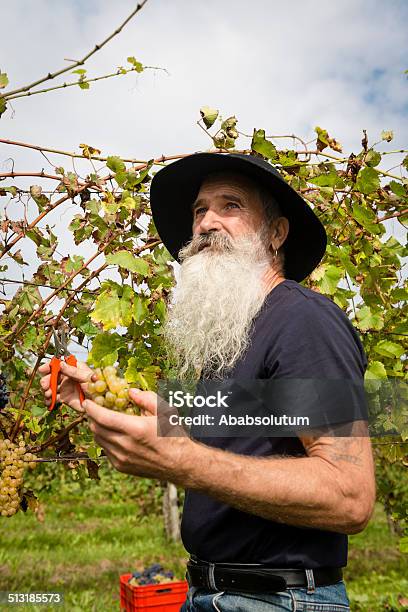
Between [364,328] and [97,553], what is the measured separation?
676 centimetres

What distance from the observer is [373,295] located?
3.57 meters

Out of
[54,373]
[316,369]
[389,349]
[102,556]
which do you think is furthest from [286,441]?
[102,556]

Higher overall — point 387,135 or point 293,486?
point 387,135

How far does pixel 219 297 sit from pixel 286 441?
0.71m

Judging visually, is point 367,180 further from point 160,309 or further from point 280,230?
point 160,309

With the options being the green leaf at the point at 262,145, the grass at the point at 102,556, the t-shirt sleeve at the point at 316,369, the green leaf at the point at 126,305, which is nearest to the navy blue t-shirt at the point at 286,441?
the t-shirt sleeve at the point at 316,369

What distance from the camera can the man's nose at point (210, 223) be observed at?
2381 mm

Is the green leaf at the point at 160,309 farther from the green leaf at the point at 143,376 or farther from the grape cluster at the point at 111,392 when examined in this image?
the grape cluster at the point at 111,392

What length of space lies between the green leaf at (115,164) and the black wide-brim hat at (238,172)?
251 mm

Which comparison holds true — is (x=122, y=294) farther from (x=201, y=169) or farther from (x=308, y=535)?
(x=308, y=535)

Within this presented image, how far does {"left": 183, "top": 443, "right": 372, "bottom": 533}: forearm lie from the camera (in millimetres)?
1435

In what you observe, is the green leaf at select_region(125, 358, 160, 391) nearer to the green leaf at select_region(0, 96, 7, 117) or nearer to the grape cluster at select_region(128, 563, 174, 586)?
the green leaf at select_region(0, 96, 7, 117)

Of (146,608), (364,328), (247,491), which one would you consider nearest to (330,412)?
(247,491)

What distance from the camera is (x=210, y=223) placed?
7.86 feet
